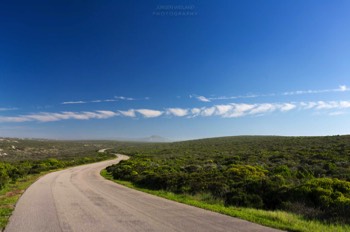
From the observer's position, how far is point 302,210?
12.5 meters

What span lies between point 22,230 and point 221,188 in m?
10.9

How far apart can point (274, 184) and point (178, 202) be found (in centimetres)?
519

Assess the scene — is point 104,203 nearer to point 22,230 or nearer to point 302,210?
point 22,230

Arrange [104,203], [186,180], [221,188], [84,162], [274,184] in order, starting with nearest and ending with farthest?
1. [104,203]
2. [274,184]
3. [221,188]
4. [186,180]
5. [84,162]

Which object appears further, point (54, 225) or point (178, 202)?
point (178, 202)

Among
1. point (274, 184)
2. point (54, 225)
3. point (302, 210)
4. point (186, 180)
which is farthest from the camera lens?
point (186, 180)

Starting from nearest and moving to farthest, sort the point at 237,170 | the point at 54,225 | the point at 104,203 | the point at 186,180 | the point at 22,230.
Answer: the point at 22,230
the point at 54,225
the point at 104,203
the point at 186,180
the point at 237,170

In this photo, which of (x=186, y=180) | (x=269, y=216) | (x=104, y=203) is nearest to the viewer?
(x=269, y=216)

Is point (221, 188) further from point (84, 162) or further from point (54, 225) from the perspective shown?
point (84, 162)

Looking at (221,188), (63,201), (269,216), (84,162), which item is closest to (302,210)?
(269,216)

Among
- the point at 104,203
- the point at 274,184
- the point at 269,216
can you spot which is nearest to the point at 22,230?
the point at 104,203

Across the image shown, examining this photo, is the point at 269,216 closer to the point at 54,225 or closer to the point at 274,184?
the point at 274,184

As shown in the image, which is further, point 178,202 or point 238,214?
point 178,202

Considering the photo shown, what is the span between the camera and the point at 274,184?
16.3 meters
